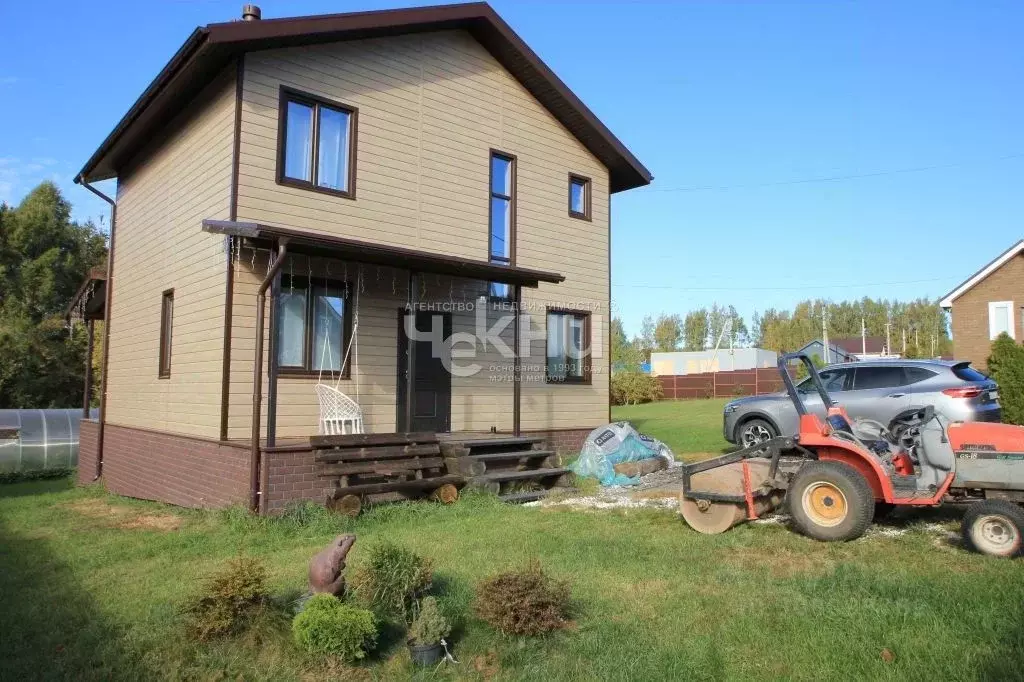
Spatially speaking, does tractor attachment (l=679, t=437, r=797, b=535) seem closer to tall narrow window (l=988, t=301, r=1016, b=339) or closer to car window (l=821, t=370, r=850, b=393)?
car window (l=821, t=370, r=850, b=393)

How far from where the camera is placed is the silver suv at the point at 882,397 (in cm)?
1059

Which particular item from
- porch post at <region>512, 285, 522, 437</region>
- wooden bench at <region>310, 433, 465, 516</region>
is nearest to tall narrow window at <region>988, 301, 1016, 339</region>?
porch post at <region>512, 285, 522, 437</region>

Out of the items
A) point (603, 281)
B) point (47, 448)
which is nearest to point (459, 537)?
point (603, 281)

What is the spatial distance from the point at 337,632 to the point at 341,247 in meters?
5.59

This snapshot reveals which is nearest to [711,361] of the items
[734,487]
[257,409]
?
[734,487]

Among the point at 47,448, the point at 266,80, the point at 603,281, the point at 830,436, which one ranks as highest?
the point at 266,80

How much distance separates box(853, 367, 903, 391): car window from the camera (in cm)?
1144

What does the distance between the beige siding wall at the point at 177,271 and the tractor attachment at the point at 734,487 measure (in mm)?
6139

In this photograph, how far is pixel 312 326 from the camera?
10.5 meters

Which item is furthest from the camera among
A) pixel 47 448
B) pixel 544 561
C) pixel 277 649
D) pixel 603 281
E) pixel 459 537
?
pixel 47 448

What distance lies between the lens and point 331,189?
10727 mm

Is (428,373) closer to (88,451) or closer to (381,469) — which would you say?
(381,469)

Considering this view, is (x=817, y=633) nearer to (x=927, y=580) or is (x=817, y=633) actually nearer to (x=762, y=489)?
(x=927, y=580)

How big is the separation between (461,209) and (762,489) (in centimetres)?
725
